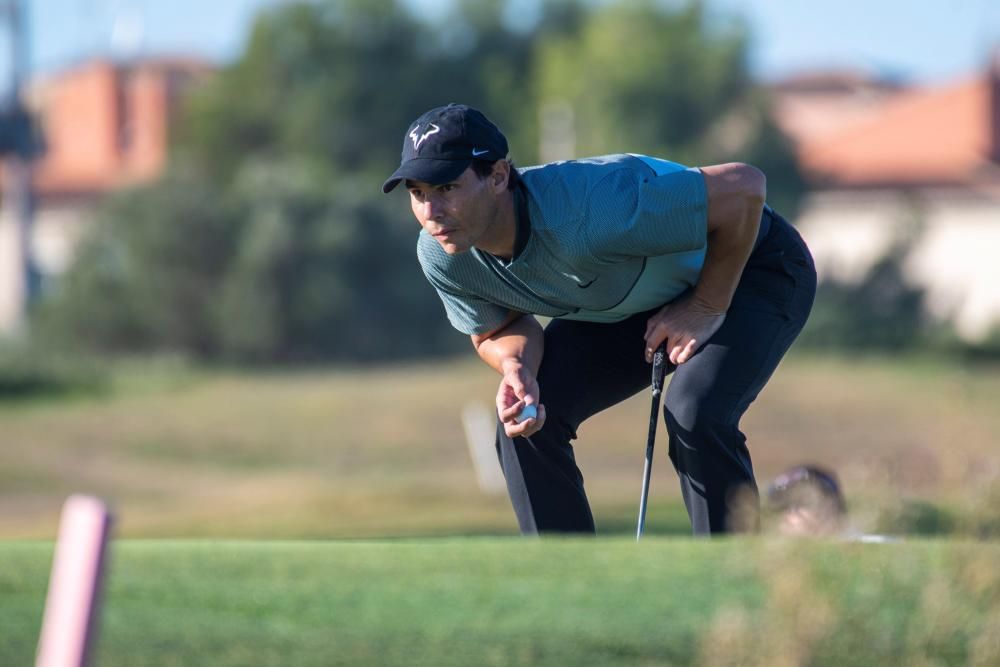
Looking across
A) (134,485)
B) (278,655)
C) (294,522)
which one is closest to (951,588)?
(278,655)

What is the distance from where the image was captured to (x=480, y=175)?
507 centimetres

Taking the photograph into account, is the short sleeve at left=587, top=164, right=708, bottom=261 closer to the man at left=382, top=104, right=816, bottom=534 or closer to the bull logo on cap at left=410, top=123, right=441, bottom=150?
the man at left=382, top=104, right=816, bottom=534

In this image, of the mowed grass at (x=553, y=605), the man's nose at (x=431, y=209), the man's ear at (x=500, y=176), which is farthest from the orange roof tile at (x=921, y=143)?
the mowed grass at (x=553, y=605)

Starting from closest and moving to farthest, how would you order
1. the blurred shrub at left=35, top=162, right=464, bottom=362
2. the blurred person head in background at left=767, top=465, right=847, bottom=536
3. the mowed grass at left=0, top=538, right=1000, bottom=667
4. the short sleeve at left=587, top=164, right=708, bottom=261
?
the mowed grass at left=0, top=538, right=1000, bottom=667 → the blurred person head in background at left=767, top=465, right=847, bottom=536 → the short sleeve at left=587, top=164, right=708, bottom=261 → the blurred shrub at left=35, top=162, right=464, bottom=362

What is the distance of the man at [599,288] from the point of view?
5082 mm

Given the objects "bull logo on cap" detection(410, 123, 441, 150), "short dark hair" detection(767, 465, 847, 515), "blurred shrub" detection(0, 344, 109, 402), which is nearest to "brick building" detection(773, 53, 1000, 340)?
"blurred shrub" detection(0, 344, 109, 402)

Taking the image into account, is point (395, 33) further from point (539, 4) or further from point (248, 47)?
point (539, 4)

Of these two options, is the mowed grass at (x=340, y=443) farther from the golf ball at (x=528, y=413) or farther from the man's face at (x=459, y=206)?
the man's face at (x=459, y=206)

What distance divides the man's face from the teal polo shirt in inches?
4.9

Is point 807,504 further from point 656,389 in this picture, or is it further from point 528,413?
point 528,413

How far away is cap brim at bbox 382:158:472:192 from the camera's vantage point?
4.97 meters

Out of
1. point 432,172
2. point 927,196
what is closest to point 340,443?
point 927,196

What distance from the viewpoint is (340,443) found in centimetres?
3519

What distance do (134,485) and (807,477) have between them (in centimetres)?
2458
